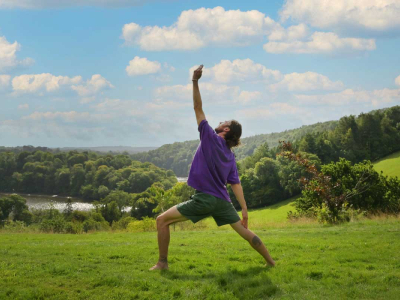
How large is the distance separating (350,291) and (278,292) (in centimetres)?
99

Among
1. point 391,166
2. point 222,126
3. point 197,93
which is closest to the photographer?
point 197,93

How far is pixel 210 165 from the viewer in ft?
20.1

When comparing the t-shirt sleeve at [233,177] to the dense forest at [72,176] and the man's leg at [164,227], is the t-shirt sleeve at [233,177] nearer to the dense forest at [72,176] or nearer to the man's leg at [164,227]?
the man's leg at [164,227]

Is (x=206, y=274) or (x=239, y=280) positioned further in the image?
(x=206, y=274)

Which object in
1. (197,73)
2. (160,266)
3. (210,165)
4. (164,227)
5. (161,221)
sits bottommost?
(160,266)

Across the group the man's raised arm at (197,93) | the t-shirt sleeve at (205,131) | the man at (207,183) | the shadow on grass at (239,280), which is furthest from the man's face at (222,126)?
the shadow on grass at (239,280)

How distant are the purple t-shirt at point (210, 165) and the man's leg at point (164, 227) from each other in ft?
1.80

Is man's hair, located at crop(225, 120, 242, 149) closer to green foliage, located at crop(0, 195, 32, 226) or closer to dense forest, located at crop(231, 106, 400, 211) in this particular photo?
green foliage, located at crop(0, 195, 32, 226)

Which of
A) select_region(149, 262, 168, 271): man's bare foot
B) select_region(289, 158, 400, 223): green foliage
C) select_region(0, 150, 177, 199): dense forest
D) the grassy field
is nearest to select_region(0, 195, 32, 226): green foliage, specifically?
select_region(0, 150, 177, 199): dense forest

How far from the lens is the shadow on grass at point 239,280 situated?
5212 mm

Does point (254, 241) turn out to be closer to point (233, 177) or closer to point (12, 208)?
point (233, 177)

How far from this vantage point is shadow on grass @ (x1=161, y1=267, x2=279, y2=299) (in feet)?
17.1

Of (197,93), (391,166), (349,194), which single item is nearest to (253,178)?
(391,166)

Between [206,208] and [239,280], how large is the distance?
1190mm
